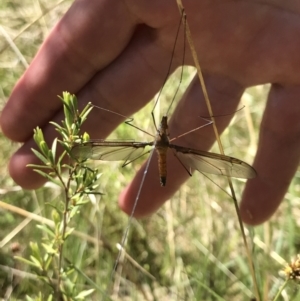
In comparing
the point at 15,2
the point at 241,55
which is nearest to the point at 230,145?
the point at 241,55

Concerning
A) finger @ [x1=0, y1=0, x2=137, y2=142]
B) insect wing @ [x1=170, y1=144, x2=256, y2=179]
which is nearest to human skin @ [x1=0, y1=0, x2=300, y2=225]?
finger @ [x1=0, y1=0, x2=137, y2=142]

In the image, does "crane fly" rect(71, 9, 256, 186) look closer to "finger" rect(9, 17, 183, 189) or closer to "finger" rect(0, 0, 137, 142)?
"finger" rect(9, 17, 183, 189)

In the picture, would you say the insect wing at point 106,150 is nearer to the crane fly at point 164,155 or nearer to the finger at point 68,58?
the crane fly at point 164,155

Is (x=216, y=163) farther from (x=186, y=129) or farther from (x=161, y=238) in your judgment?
(x=161, y=238)

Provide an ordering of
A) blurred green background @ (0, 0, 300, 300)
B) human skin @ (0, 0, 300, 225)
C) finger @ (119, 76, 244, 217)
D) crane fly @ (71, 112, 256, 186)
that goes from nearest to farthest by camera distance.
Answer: crane fly @ (71, 112, 256, 186)
human skin @ (0, 0, 300, 225)
finger @ (119, 76, 244, 217)
blurred green background @ (0, 0, 300, 300)

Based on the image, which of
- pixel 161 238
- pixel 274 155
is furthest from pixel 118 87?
pixel 161 238

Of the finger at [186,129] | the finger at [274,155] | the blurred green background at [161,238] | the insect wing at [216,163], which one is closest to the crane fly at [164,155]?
the insect wing at [216,163]
